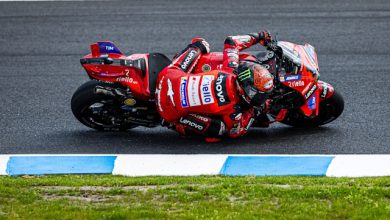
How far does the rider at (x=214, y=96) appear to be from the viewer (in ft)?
33.9

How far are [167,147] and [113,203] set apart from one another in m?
2.52

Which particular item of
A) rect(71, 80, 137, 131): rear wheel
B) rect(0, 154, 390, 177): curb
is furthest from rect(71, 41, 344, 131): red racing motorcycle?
rect(0, 154, 390, 177): curb

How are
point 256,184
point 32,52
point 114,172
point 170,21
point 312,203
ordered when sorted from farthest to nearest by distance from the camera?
point 170,21 < point 32,52 < point 114,172 < point 256,184 < point 312,203

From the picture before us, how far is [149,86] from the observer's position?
10812 mm

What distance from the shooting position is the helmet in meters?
10.3

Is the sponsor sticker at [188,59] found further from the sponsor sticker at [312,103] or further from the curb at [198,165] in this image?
the sponsor sticker at [312,103]

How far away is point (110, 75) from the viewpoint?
35.8 ft

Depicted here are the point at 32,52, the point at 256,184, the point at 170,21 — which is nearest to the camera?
the point at 256,184

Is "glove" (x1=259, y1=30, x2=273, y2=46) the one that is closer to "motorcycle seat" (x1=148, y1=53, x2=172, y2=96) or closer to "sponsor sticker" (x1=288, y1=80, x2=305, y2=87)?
"sponsor sticker" (x1=288, y1=80, x2=305, y2=87)

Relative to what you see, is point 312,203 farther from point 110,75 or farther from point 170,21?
point 170,21

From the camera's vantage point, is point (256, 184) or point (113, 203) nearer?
point (113, 203)

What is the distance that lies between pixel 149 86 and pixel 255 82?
1305mm

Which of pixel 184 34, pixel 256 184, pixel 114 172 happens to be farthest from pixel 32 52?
pixel 256 184

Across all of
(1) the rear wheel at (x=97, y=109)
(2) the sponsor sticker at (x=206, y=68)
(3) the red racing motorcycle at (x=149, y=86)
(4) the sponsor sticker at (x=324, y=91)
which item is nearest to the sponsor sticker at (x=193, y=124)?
(3) the red racing motorcycle at (x=149, y=86)
